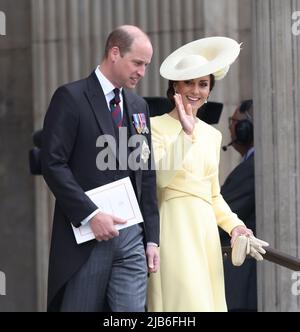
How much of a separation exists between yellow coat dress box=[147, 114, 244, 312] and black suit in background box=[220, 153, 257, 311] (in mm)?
1855

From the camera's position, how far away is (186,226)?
255 inches

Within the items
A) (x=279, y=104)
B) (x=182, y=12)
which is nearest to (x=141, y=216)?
(x=279, y=104)

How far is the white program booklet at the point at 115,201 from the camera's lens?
5.95m

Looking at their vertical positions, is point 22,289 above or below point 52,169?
below

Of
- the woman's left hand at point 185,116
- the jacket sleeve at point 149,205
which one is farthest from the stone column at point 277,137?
the jacket sleeve at point 149,205

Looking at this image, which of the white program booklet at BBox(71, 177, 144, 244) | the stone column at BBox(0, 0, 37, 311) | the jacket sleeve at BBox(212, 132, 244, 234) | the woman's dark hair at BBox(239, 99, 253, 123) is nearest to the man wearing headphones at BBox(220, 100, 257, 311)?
the woman's dark hair at BBox(239, 99, 253, 123)

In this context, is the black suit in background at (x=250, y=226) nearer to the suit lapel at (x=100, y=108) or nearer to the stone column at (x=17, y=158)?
the suit lapel at (x=100, y=108)

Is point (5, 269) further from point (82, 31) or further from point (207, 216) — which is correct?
point (207, 216)

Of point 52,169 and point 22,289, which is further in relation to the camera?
point 22,289

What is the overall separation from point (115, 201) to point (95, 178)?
133 mm

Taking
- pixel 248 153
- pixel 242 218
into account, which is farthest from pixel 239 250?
pixel 248 153

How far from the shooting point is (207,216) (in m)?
6.54

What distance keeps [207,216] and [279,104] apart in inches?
60.8

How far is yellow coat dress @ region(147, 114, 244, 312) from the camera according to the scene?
6.40 m
